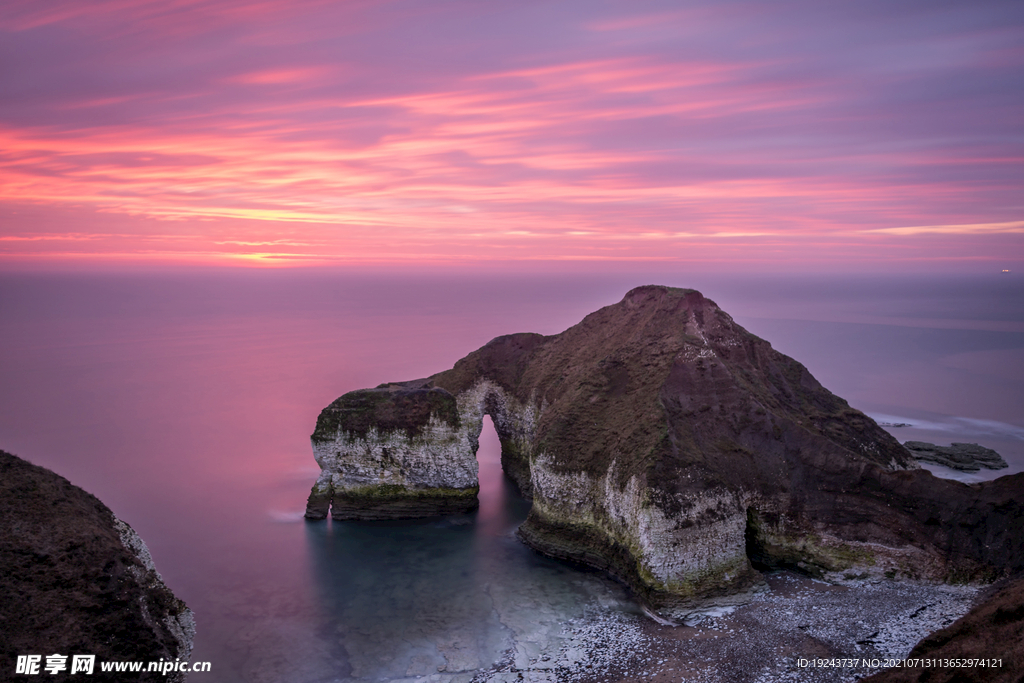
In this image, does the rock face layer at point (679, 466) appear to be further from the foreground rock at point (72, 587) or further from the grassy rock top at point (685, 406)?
the foreground rock at point (72, 587)

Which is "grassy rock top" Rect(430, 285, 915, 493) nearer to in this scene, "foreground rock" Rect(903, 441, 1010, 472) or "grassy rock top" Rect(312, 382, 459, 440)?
"grassy rock top" Rect(312, 382, 459, 440)

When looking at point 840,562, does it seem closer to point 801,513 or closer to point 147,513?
point 801,513

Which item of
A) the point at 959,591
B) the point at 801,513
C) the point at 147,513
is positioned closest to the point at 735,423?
the point at 801,513

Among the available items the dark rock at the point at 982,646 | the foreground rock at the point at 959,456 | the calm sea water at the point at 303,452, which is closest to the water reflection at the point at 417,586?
the calm sea water at the point at 303,452

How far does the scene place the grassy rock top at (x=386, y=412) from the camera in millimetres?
35688

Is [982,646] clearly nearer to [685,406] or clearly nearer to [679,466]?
[679,466]

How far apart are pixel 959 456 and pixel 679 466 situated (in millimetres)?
31259

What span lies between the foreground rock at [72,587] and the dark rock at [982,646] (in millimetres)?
18542

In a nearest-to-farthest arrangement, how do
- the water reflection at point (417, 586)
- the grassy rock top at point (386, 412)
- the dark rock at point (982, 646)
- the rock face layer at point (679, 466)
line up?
the dark rock at point (982, 646)
the water reflection at point (417, 586)
the rock face layer at point (679, 466)
the grassy rock top at point (386, 412)

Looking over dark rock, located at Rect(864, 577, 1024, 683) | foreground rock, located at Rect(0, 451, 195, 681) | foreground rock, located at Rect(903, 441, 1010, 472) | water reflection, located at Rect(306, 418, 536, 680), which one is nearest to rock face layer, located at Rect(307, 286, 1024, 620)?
water reflection, located at Rect(306, 418, 536, 680)

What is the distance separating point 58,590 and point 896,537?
89.2ft

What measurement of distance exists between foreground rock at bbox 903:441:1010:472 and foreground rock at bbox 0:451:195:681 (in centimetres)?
4337

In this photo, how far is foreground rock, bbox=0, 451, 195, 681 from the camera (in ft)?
47.7

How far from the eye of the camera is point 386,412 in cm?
3612
